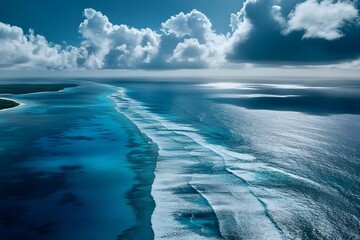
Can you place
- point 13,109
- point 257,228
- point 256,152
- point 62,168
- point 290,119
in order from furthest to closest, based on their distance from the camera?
1. point 13,109
2. point 290,119
3. point 256,152
4. point 62,168
5. point 257,228

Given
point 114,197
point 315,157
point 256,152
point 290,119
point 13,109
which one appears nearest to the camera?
point 114,197

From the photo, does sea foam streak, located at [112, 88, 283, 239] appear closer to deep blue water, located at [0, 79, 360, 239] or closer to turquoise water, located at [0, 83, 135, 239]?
deep blue water, located at [0, 79, 360, 239]

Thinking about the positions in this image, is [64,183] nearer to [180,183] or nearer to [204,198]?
[180,183]

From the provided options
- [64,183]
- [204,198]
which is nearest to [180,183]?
[204,198]

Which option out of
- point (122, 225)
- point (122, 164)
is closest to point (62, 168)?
point (122, 164)

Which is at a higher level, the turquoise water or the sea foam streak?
the sea foam streak

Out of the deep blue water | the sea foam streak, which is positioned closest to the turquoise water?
the deep blue water

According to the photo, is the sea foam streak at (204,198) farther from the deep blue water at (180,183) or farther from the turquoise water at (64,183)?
the turquoise water at (64,183)

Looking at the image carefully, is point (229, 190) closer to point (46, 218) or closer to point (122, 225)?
point (122, 225)
